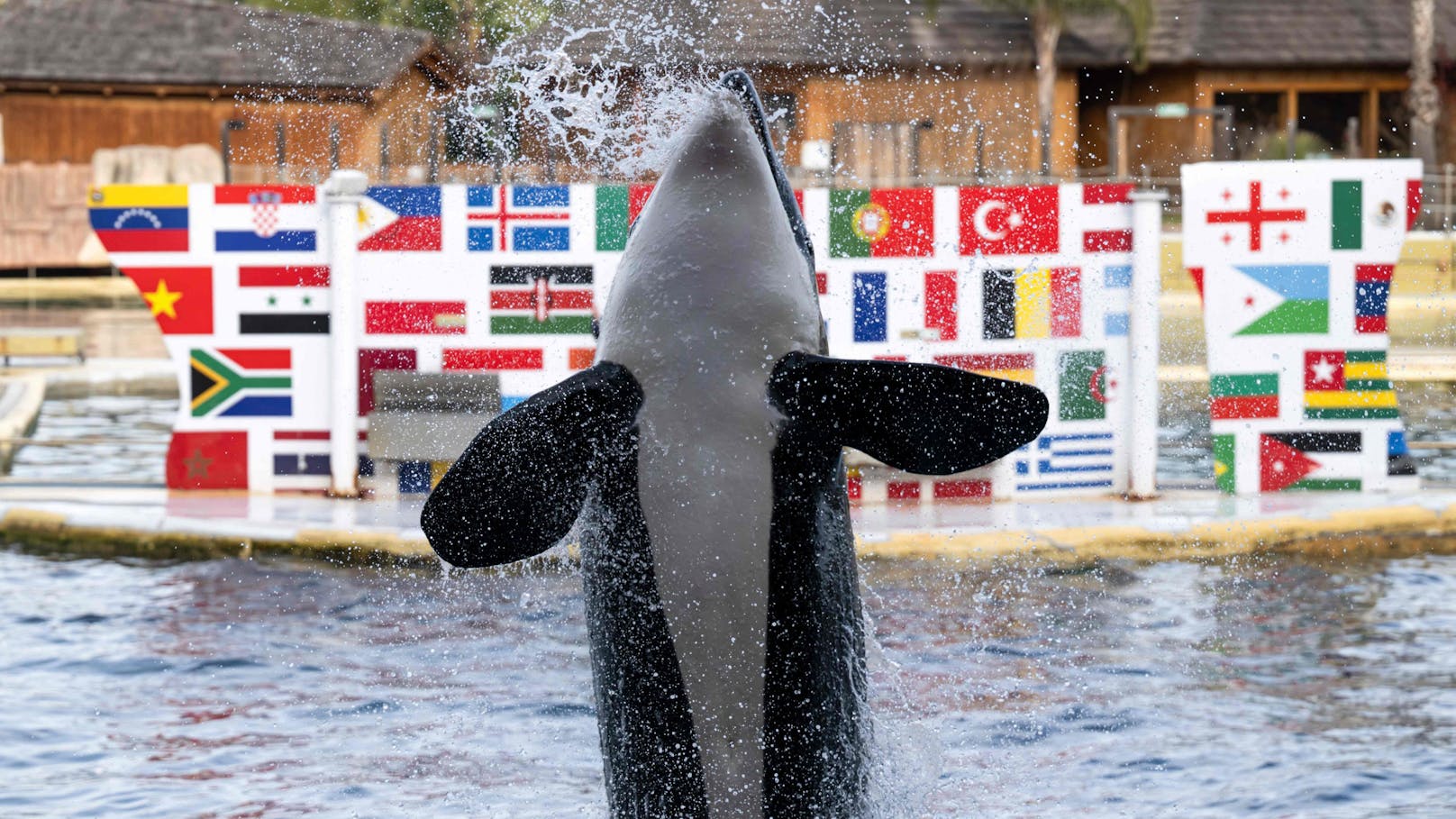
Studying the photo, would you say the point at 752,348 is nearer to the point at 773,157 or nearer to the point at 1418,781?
the point at 773,157

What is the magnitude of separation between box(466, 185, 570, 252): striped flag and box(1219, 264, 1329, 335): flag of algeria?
11.6 feet

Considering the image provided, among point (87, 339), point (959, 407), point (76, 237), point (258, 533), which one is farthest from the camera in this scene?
point (76, 237)

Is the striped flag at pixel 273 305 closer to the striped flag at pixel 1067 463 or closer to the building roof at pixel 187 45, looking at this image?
the striped flag at pixel 1067 463

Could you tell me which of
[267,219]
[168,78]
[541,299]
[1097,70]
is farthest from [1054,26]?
[267,219]

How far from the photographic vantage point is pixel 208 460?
10391 millimetres

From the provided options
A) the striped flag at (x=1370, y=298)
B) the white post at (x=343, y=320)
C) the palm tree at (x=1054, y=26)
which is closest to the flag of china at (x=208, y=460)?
the white post at (x=343, y=320)

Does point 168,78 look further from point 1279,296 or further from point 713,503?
point 713,503

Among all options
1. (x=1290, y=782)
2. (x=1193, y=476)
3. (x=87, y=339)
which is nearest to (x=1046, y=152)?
(x=1193, y=476)

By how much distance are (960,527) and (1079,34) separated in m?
28.1

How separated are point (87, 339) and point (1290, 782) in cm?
1737

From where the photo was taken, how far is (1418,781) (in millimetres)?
6387

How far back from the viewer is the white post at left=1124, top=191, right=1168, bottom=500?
9.88 meters

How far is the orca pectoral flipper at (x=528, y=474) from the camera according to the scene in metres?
3.51

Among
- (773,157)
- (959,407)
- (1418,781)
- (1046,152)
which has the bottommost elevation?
(1418,781)
